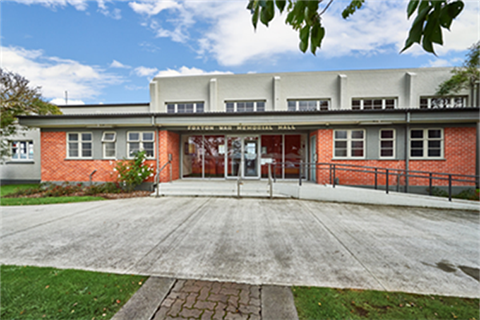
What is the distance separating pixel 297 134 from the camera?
1308 centimetres

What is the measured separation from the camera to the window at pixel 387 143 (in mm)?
11086

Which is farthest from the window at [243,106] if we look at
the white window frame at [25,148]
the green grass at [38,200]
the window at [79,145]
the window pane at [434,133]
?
the white window frame at [25,148]

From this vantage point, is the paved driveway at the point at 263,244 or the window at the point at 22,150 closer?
the paved driveway at the point at 263,244

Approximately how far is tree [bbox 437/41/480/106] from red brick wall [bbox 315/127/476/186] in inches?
216

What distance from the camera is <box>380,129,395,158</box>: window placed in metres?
11.1

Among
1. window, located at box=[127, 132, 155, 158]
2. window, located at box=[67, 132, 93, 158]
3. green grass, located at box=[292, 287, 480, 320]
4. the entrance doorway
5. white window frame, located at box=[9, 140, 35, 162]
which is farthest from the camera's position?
white window frame, located at box=[9, 140, 35, 162]

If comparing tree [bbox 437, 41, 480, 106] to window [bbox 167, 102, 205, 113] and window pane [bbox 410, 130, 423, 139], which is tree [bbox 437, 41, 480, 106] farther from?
window [bbox 167, 102, 205, 113]

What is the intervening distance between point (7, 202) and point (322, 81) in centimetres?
1772

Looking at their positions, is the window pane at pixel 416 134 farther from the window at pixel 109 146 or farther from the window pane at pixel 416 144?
→ the window at pixel 109 146

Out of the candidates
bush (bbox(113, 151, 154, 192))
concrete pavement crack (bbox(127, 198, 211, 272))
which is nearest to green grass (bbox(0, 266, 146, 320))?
concrete pavement crack (bbox(127, 198, 211, 272))

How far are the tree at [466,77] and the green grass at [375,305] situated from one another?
16.3 metres

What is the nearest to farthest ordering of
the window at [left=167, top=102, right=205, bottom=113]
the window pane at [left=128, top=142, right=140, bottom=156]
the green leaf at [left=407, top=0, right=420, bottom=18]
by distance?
the green leaf at [left=407, top=0, right=420, bottom=18]
the window pane at [left=128, top=142, right=140, bottom=156]
the window at [left=167, top=102, right=205, bottom=113]

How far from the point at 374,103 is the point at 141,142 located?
49.1 feet

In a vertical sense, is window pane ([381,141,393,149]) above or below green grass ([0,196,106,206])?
above
